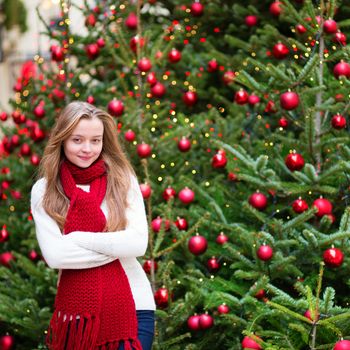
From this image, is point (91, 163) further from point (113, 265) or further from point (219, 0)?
point (219, 0)

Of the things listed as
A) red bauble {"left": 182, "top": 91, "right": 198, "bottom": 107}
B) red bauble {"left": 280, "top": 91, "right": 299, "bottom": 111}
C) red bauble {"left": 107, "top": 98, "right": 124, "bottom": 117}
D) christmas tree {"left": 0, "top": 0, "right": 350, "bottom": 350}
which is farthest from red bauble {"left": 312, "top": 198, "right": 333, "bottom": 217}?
red bauble {"left": 182, "top": 91, "right": 198, "bottom": 107}

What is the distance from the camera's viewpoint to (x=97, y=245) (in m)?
2.56

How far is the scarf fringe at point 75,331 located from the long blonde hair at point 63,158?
1.21 feet

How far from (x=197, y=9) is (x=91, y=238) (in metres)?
3.06

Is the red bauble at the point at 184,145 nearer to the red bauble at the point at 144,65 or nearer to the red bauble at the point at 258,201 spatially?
the red bauble at the point at 144,65

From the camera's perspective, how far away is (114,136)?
114 inches

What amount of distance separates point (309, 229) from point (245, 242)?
37 centimetres

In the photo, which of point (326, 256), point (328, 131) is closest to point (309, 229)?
point (326, 256)

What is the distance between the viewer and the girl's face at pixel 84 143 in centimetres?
273

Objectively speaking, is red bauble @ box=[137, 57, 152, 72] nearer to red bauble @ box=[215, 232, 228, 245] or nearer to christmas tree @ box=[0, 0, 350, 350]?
christmas tree @ box=[0, 0, 350, 350]

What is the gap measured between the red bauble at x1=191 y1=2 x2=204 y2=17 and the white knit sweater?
Answer: 2.80 meters

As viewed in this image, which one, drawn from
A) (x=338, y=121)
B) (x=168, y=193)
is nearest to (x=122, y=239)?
(x=168, y=193)

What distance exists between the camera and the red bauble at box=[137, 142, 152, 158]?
405 centimetres

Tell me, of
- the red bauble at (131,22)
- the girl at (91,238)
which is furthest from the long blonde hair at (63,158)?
the red bauble at (131,22)
